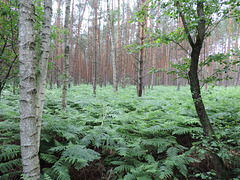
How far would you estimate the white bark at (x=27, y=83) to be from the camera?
150 centimetres

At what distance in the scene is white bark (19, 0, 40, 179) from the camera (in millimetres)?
1500

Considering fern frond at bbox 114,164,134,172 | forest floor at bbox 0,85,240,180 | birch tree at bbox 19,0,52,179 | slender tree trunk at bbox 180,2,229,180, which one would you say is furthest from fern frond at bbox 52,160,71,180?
slender tree trunk at bbox 180,2,229,180

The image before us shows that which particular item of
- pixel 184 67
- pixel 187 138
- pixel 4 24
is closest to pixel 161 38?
pixel 184 67

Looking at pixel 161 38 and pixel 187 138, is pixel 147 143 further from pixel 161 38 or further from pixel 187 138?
pixel 161 38

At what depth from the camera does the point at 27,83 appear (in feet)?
4.98

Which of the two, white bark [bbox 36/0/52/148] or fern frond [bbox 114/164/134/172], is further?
fern frond [bbox 114/164/134/172]

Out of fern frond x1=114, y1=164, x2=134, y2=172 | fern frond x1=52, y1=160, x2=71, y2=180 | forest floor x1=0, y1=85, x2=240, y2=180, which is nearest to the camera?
fern frond x1=52, y1=160, x2=71, y2=180

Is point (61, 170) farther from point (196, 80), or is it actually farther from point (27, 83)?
point (196, 80)

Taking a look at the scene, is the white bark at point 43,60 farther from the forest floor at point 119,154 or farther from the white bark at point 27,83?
the forest floor at point 119,154

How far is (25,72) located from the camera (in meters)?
1.51

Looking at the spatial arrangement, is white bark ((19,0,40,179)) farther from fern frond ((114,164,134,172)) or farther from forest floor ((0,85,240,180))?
fern frond ((114,164,134,172))

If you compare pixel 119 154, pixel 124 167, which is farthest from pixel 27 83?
pixel 124 167

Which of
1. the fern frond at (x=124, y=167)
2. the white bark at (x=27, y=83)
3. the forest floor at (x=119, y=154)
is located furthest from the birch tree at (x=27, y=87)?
the fern frond at (x=124, y=167)

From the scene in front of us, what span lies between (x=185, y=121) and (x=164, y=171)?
1.60m
